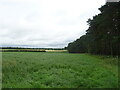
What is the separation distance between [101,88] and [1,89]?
381cm

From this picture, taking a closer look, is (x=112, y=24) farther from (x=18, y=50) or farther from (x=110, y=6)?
(x=18, y=50)

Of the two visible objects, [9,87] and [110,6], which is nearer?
[9,87]

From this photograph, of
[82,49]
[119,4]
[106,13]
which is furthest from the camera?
[82,49]

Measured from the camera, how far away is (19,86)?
21.7 ft

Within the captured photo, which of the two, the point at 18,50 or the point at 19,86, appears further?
the point at 18,50

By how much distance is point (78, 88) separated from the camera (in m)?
6.66

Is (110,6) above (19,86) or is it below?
above

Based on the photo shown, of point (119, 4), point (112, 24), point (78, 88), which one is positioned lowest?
point (78, 88)

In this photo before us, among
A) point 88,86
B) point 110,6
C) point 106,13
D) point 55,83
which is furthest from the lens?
point 106,13

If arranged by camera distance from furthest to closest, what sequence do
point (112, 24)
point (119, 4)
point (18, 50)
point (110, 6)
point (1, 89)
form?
point (18, 50), point (112, 24), point (110, 6), point (119, 4), point (1, 89)

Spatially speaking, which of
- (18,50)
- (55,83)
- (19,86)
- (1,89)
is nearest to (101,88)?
(55,83)

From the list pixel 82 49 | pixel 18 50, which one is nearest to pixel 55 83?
pixel 18 50

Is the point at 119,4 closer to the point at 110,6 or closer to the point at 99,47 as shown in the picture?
the point at 110,6

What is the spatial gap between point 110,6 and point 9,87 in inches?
702
